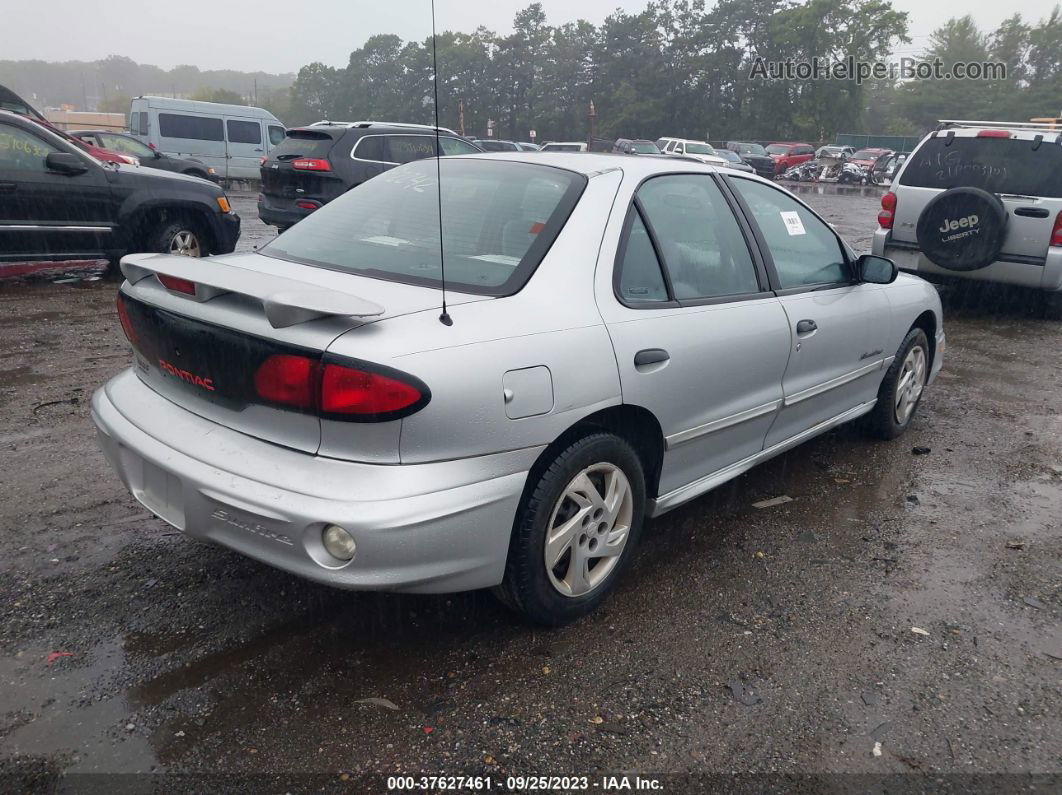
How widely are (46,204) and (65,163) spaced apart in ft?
1.34

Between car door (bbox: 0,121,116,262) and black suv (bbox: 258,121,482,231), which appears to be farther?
black suv (bbox: 258,121,482,231)

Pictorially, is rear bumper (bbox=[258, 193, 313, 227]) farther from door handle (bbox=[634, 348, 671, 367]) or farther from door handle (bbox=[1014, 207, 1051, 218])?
door handle (bbox=[634, 348, 671, 367])

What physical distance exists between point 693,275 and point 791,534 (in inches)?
49.1

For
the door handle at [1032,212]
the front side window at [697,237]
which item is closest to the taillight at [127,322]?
the front side window at [697,237]

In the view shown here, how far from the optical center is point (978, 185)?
25.4 feet

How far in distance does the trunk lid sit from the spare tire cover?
6207 millimetres

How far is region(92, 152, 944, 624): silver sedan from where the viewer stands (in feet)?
7.10

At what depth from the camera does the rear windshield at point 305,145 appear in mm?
10336

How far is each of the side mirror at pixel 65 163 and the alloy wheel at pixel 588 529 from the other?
681cm

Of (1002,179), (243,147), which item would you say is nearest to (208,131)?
(243,147)

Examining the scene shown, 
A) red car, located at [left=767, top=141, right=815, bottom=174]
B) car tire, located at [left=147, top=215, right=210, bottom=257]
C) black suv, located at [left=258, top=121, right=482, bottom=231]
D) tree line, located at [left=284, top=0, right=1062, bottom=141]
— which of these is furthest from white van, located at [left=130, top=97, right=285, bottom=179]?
tree line, located at [left=284, top=0, right=1062, bottom=141]

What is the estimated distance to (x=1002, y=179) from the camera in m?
7.59

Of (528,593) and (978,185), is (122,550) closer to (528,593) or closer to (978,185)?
(528,593)

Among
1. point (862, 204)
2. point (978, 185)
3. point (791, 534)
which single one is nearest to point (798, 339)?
point (791, 534)
